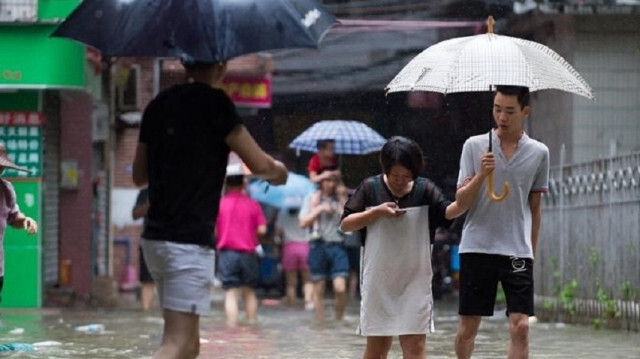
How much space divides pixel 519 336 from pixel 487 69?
147cm

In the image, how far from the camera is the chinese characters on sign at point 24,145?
19.3m

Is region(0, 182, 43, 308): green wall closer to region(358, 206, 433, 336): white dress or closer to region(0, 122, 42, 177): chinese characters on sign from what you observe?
region(0, 122, 42, 177): chinese characters on sign

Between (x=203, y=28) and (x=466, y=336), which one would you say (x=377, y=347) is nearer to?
(x=466, y=336)

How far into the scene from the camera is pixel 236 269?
53.2 ft

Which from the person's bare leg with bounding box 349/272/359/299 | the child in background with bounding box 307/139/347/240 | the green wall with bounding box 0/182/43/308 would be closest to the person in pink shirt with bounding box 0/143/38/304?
the child in background with bounding box 307/139/347/240

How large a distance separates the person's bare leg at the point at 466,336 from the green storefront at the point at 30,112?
434 inches

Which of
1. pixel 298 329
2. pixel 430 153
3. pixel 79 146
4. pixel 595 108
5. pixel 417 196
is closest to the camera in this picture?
pixel 417 196

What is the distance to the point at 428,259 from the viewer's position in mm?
8031

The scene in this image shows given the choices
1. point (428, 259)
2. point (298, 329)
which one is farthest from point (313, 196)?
point (428, 259)

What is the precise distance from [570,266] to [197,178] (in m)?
10.8

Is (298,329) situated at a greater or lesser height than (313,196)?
lesser

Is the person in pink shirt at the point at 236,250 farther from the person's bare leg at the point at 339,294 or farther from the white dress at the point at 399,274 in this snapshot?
the white dress at the point at 399,274

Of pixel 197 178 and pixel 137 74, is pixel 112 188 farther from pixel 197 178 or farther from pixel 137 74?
pixel 197 178

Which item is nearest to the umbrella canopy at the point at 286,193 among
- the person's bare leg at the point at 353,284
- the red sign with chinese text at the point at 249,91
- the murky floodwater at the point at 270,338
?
the person's bare leg at the point at 353,284
